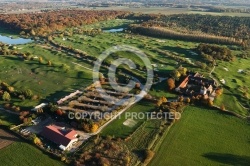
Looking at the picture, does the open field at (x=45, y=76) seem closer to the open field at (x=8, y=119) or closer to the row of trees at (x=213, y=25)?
the open field at (x=8, y=119)

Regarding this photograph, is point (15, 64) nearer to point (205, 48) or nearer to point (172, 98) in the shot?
point (172, 98)

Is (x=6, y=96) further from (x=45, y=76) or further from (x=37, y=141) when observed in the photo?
(x=37, y=141)

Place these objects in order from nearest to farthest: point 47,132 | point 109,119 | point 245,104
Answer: point 47,132 < point 109,119 < point 245,104

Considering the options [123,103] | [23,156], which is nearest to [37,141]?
[23,156]

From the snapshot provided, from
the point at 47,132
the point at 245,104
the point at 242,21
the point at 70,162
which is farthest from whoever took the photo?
the point at 242,21

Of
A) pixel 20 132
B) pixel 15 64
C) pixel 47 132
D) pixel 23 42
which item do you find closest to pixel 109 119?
pixel 47 132
